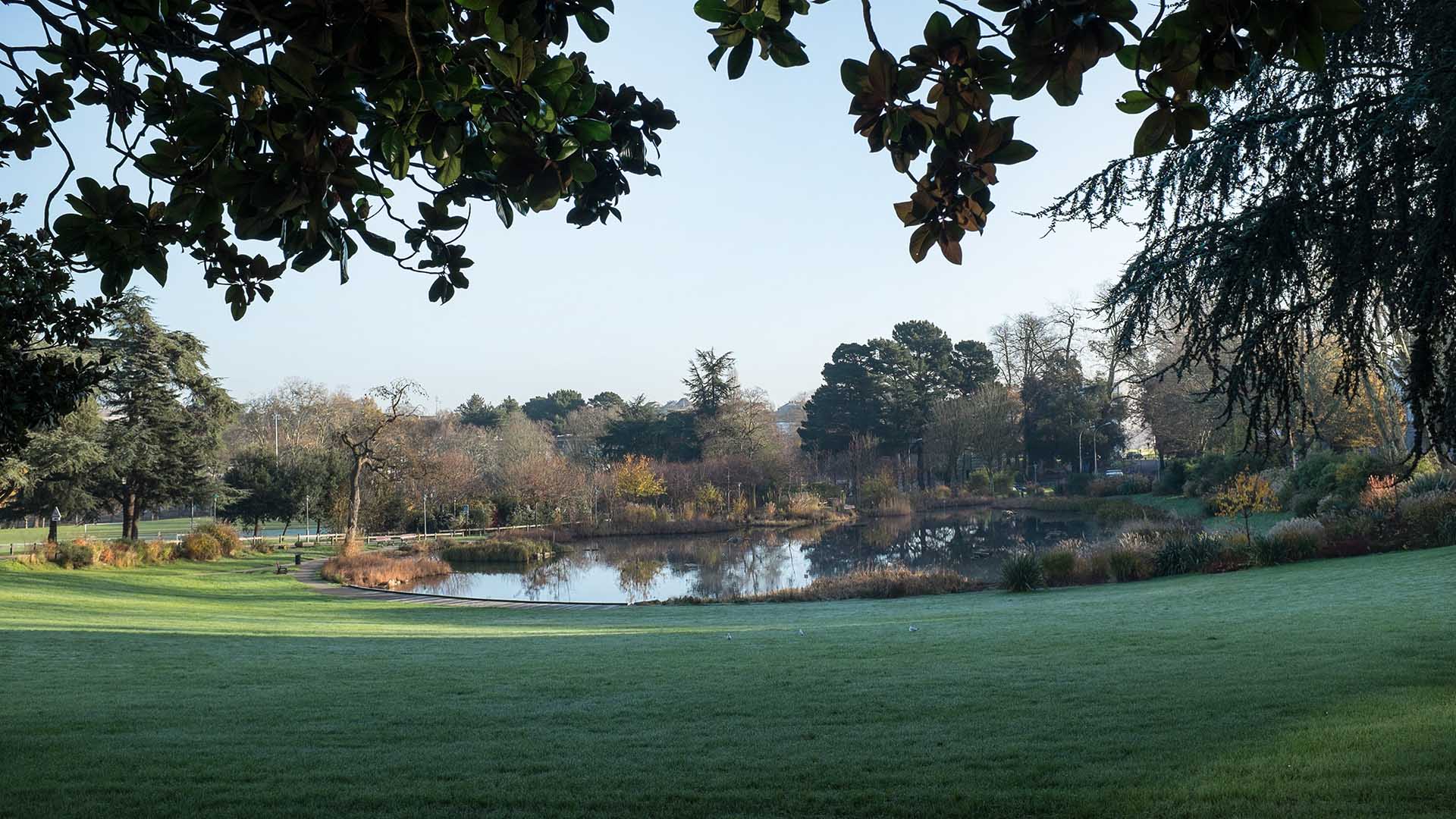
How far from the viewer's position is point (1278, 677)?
6246 millimetres

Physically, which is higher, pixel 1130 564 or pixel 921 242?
pixel 921 242

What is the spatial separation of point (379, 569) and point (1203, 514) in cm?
2610

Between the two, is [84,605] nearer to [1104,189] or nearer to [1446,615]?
[1104,189]

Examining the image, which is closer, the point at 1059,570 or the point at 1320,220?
the point at 1320,220

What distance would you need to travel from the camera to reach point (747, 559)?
29766 mm

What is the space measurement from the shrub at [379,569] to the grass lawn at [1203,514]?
21.4 meters

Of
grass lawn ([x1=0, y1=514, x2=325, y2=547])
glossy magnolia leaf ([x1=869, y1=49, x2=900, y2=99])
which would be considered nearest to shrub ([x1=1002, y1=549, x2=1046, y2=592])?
glossy magnolia leaf ([x1=869, y1=49, x2=900, y2=99])

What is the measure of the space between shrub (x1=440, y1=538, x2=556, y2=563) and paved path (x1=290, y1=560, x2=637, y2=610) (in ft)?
20.0

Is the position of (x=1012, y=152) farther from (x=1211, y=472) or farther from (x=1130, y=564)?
(x=1211, y=472)

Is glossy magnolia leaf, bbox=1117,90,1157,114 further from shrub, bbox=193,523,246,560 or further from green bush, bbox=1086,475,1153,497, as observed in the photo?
green bush, bbox=1086,475,1153,497

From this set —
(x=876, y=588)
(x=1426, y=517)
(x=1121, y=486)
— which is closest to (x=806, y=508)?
(x=1121, y=486)

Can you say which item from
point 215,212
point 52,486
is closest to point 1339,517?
point 215,212

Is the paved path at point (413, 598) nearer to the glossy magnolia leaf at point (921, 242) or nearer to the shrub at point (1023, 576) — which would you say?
the shrub at point (1023, 576)

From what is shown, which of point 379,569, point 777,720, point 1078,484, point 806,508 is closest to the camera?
point 777,720
